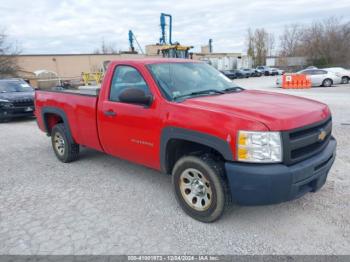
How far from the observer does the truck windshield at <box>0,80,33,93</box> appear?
39.1 ft

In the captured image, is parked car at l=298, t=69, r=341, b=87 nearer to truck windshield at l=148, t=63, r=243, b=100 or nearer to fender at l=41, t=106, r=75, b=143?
truck windshield at l=148, t=63, r=243, b=100

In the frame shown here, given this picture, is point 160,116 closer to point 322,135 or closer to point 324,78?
point 322,135

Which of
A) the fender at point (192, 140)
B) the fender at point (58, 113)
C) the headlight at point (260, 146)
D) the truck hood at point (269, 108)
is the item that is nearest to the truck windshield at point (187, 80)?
the truck hood at point (269, 108)

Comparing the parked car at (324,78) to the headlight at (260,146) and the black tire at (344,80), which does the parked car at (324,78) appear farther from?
the headlight at (260,146)

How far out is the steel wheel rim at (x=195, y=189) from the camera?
11.0 feet

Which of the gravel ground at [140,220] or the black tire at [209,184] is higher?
the black tire at [209,184]

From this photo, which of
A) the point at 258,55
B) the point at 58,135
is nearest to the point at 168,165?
the point at 58,135

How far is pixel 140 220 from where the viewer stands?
3.52m

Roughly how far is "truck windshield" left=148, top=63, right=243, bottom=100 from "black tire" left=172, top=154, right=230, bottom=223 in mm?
831

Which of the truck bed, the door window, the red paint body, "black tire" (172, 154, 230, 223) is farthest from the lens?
the truck bed

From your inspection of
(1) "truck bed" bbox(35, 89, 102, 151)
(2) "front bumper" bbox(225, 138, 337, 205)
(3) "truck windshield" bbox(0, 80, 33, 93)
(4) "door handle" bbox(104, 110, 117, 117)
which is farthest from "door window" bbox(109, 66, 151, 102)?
(3) "truck windshield" bbox(0, 80, 33, 93)

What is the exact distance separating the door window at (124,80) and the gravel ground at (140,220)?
1.40m

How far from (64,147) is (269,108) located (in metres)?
3.96

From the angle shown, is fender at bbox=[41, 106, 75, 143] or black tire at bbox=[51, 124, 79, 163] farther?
black tire at bbox=[51, 124, 79, 163]
